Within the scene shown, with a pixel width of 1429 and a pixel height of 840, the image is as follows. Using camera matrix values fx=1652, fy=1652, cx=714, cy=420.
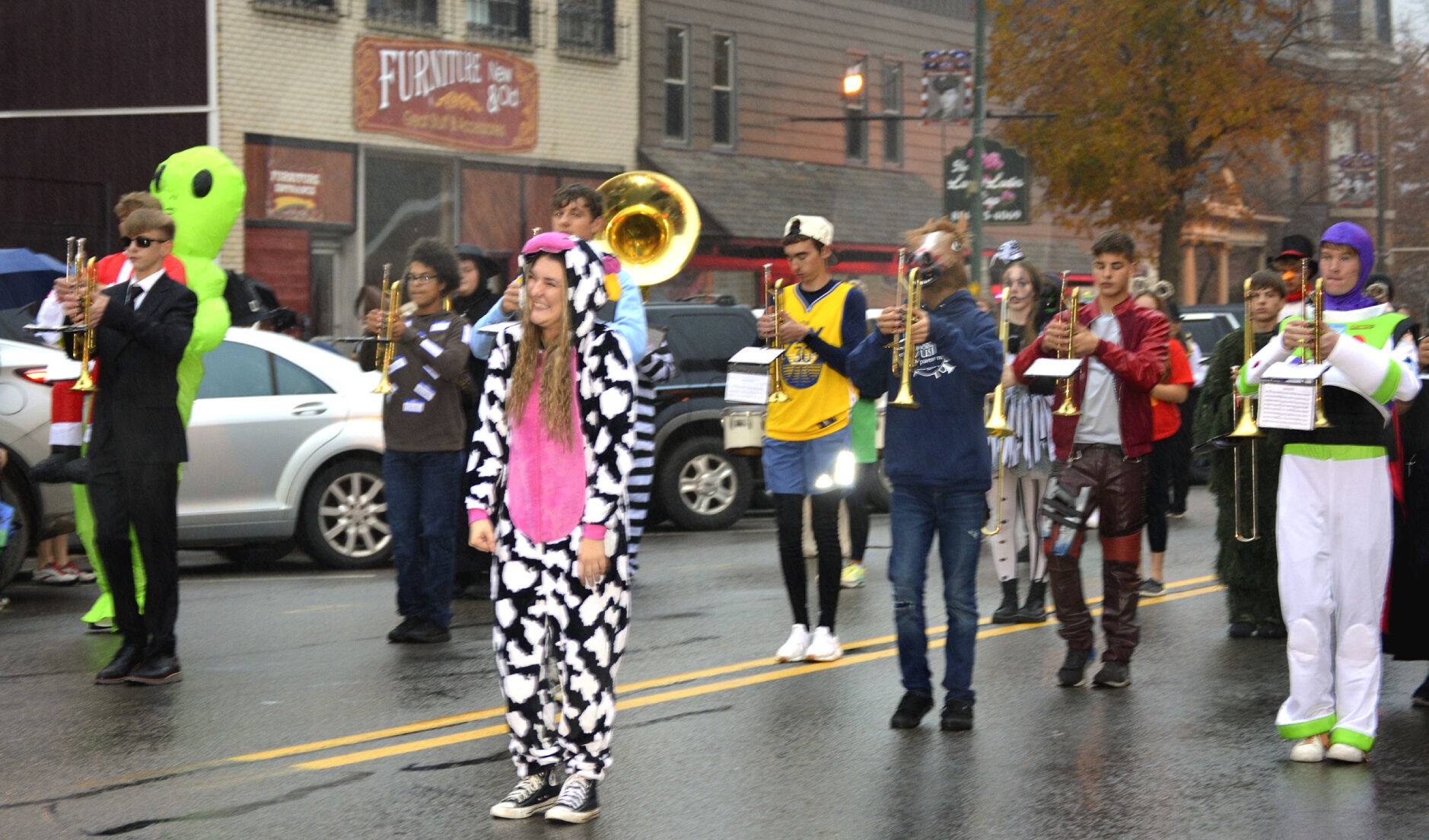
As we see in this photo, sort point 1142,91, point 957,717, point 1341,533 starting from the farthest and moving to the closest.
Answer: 1. point 1142,91
2. point 957,717
3. point 1341,533

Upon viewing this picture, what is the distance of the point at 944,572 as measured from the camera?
21.8 ft

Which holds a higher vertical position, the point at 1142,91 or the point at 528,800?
the point at 1142,91

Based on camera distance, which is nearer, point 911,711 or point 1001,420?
point 911,711

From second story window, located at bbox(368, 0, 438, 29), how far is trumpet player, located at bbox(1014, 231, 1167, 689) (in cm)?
1676

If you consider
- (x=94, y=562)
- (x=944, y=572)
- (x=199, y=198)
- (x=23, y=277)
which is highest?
(x=199, y=198)

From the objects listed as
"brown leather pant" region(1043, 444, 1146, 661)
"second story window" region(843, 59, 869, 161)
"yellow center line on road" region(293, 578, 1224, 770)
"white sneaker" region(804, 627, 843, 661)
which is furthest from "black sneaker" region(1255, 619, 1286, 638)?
"second story window" region(843, 59, 869, 161)

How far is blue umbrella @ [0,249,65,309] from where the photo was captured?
469 inches

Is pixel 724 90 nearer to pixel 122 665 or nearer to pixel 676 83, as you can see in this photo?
pixel 676 83

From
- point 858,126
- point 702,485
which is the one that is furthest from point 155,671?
point 858,126

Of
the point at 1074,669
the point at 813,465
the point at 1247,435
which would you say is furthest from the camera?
the point at 813,465

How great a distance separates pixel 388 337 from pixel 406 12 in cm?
1531

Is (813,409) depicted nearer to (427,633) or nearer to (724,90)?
(427,633)

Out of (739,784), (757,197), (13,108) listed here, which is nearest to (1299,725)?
(739,784)

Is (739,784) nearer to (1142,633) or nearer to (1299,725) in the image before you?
(1299,725)
